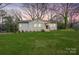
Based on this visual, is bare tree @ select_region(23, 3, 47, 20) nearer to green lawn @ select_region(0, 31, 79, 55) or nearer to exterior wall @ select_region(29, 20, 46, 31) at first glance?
exterior wall @ select_region(29, 20, 46, 31)

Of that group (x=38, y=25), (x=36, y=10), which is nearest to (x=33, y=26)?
(x=38, y=25)

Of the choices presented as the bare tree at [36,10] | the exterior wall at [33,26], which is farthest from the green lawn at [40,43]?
the bare tree at [36,10]

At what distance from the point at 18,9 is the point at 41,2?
216 millimetres

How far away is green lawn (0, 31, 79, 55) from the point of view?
11.6 metres

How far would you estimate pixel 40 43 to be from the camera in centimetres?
1160

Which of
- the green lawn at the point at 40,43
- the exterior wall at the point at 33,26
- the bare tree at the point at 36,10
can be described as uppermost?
the bare tree at the point at 36,10

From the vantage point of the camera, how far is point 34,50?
38.0 ft

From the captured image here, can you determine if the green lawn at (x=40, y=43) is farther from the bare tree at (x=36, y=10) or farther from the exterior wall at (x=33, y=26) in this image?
the bare tree at (x=36, y=10)

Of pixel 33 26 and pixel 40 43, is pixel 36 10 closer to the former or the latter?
pixel 33 26

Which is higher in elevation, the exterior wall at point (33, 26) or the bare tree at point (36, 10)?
the bare tree at point (36, 10)

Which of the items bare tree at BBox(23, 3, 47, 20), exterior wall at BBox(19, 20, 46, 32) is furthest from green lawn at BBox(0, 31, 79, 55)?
bare tree at BBox(23, 3, 47, 20)

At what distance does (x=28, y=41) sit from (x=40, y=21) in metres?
0.21

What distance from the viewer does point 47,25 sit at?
11.6 metres

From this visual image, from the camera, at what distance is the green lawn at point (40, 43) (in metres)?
11.6
